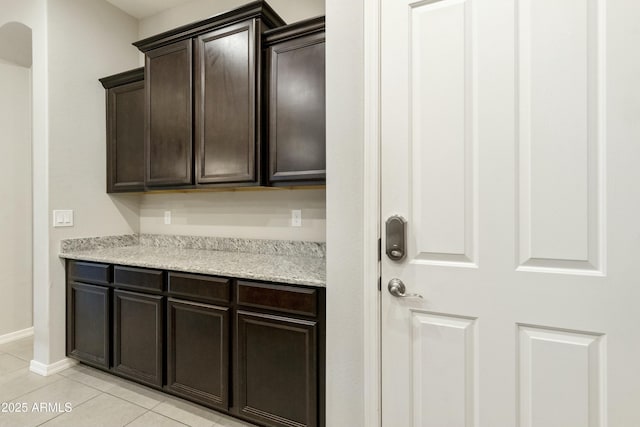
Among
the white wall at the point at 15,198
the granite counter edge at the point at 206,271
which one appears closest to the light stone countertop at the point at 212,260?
the granite counter edge at the point at 206,271

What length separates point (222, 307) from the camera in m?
1.74

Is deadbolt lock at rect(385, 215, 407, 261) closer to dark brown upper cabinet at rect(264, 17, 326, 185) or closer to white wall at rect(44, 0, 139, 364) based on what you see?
dark brown upper cabinet at rect(264, 17, 326, 185)

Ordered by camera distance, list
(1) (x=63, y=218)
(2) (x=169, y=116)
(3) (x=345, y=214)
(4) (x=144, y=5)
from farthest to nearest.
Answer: (4) (x=144, y=5) → (1) (x=63, y=218) → (2) (x=169, y=116) → (3) (x=345, y=214)

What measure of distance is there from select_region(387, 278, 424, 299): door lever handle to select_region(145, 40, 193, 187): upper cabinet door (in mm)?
1643

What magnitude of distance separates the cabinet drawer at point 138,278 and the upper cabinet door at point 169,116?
659 millimetres

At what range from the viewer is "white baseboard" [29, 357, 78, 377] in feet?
7.48

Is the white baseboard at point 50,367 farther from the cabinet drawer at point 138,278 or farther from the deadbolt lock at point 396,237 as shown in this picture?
the deadbolt lock at point 396,237

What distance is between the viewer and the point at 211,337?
5.79 ft

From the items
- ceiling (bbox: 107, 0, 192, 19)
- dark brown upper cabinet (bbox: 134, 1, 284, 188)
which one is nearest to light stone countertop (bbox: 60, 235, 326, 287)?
dark brown upper cabinet (bbox: 134, 1, 284, 188)

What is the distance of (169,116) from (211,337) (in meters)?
1.60

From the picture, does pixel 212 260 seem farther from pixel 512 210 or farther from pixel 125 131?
pixel 512 210

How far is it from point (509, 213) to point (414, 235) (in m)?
0.34

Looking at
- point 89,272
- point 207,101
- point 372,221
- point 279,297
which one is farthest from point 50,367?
point 372,221

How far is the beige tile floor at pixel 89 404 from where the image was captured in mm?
1755
